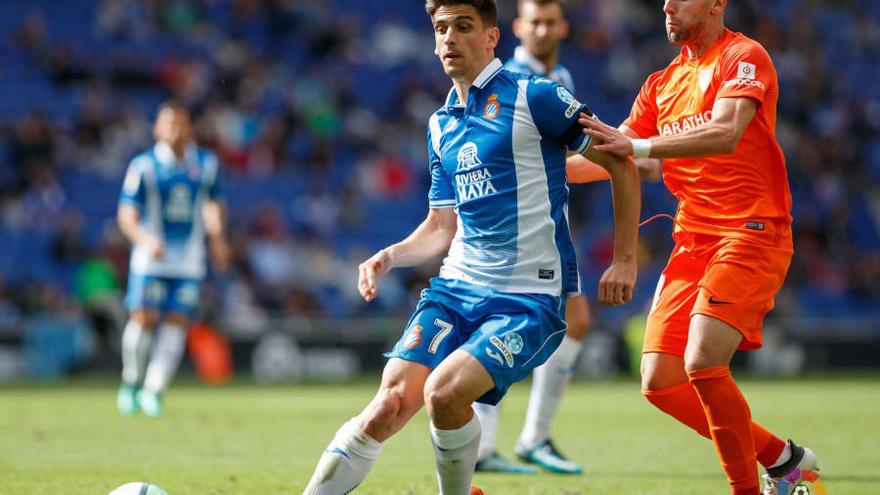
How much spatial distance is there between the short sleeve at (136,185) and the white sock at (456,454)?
26.9 feet

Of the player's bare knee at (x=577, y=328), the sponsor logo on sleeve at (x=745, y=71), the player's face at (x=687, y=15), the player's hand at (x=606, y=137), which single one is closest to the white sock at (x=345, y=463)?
the player's hand at (x=606, y=137)

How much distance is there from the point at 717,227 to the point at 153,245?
7.37 m

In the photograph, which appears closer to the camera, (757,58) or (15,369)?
(757,58)

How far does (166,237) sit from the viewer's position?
12891mm

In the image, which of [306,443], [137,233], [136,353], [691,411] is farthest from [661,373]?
[137,233]

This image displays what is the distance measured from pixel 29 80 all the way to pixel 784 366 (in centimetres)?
1447

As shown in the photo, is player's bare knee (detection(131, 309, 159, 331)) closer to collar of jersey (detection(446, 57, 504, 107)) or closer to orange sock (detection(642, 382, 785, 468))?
orange sock (detection(642, 382, 785, 468))

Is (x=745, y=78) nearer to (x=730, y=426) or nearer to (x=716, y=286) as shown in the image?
(x=716, y=286)

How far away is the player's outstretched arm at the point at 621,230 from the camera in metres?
5.44

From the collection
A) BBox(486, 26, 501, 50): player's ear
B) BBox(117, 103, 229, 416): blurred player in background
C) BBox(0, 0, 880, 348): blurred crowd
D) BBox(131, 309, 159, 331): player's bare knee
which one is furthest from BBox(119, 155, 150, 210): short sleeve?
BBox(486, 26, 501, 50): player's ear

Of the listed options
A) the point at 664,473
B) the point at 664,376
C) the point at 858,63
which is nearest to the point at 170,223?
the point at 664,473

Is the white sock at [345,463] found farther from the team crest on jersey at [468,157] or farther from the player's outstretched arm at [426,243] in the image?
the team crest on jersey at [468,157]

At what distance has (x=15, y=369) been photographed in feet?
58.1

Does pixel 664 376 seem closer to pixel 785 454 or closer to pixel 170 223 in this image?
pixel 785 454
